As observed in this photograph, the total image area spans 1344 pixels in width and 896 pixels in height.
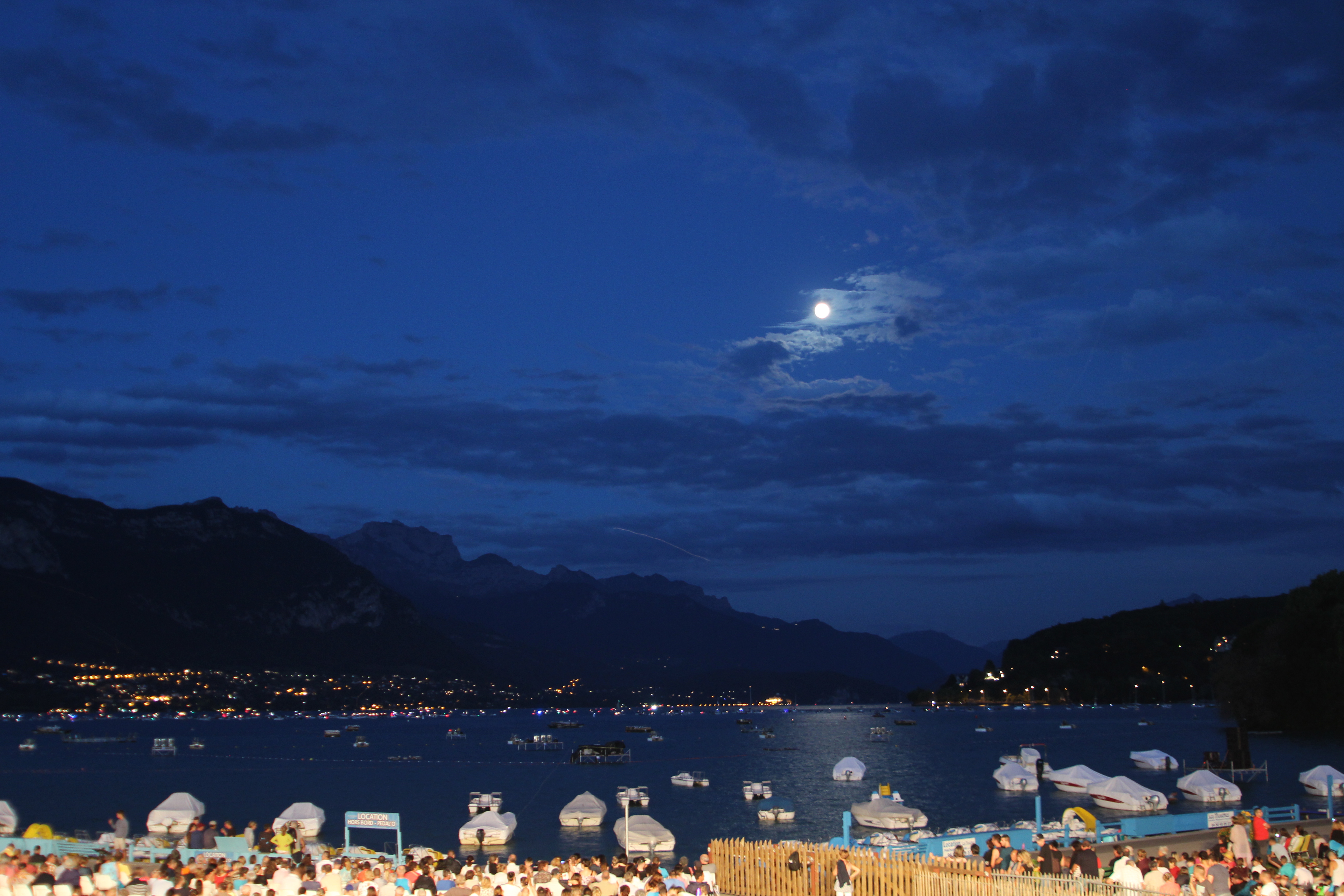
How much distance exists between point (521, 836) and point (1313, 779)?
45811 millimetres

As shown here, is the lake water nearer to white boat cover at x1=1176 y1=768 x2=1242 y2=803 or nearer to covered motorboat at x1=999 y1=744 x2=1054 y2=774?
white boat cover at x1=1176 y1=768 x2=1242 y2=803

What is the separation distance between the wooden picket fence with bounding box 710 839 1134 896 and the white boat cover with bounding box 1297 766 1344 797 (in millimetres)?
50989

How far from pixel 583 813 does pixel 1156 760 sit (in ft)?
195

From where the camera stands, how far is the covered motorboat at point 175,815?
58.1 metres

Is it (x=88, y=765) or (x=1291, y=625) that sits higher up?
(x=1291, y=625)

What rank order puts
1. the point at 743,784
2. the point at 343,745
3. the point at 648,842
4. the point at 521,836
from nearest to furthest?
the point at 648,842 → the point at 521,836 → the point at 743,784 → the point at 343,745

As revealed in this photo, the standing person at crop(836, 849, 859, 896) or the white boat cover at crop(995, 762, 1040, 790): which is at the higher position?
the standing person at crop(836, 849, 859, 896)

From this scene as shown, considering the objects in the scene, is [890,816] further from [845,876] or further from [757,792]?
[845,876]

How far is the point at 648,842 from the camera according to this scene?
47.9 metres

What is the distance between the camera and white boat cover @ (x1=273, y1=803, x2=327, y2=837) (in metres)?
55.9

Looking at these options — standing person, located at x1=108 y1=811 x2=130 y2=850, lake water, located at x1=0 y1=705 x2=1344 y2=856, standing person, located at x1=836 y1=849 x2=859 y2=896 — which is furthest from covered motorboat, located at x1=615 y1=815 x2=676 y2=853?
standing person, located at x1=836 y1=849 x2=859 y2=896

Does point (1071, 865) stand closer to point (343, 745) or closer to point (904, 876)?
point (904, 876)

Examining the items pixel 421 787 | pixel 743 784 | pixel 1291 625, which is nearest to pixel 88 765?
pixel 421 787

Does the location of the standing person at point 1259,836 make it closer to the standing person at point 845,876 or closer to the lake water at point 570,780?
the standing person at point 845,876
